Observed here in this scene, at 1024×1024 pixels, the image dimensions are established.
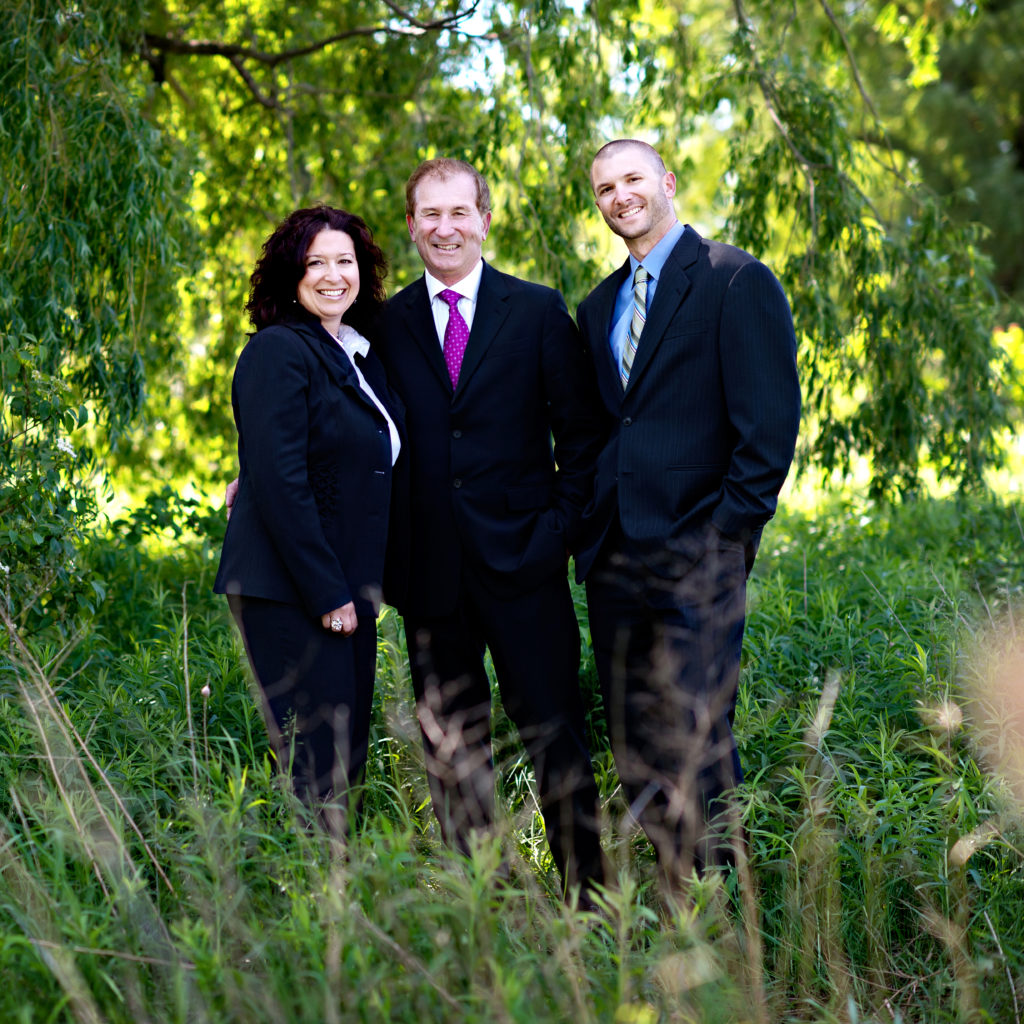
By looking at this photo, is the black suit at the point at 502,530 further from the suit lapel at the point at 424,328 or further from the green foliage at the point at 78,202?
A: the green foliage at the point at 78,202

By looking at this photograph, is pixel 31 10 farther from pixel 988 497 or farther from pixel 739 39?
pixel 988 497

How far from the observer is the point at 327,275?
3.11 m

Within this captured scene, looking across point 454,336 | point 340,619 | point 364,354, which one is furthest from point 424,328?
point 340,619

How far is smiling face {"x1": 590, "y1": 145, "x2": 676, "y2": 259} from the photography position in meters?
3.21

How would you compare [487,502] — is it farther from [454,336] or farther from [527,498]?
[454,336]

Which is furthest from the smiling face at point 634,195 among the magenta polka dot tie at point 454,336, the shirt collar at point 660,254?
the magenta polka dot tie at point 454,336

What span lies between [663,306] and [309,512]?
114cm

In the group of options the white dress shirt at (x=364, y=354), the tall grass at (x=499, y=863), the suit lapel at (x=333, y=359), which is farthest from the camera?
the white dress shirt at (x=364, y=354)

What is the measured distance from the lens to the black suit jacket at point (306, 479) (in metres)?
2.89

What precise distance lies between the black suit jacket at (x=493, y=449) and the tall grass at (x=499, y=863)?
62 cm

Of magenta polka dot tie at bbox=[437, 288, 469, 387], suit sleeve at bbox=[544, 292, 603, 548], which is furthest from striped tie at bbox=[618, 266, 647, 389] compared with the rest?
magenta polka dot tie at bbox=[437, 288, 469, 387]

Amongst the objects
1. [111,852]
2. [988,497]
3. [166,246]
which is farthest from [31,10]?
[988,497]

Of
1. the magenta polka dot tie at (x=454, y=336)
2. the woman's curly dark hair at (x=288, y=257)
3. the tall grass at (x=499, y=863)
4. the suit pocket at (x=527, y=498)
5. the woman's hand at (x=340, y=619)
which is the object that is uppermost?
the woman's curly dark hair at (x=288, y=257)

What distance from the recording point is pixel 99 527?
16.7ft
